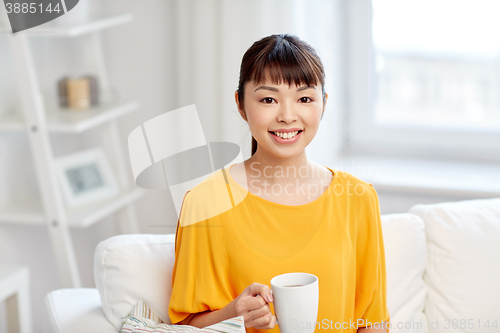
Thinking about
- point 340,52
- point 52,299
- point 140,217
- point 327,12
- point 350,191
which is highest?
point 327,12

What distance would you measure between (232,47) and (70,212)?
0.89 metres

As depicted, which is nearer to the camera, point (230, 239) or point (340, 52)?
point (230, 239)

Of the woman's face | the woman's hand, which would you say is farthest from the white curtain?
the woman's hand

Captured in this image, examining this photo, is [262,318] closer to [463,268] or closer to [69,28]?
[463,268]

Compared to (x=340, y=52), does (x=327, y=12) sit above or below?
above

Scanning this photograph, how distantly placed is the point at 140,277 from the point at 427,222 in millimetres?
826

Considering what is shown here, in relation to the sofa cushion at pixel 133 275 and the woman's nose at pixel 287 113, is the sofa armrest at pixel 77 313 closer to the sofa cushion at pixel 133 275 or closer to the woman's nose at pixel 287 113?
the sofa cushion at pixel 133 275

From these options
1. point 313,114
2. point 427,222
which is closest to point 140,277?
point 313,114

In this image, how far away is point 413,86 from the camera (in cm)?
233

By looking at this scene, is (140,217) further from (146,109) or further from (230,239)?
(230,239)

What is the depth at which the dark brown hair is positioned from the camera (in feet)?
3.50

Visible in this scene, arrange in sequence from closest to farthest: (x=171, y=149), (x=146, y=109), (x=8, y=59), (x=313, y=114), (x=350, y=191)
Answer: (x=313, y=114)
(x=350, y=191)
(x=8, y=59)
(x=171, y=149)
(x=146, y=109)

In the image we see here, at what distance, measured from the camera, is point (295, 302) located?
84 cm

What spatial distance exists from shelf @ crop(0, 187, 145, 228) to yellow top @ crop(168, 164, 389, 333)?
91cm
